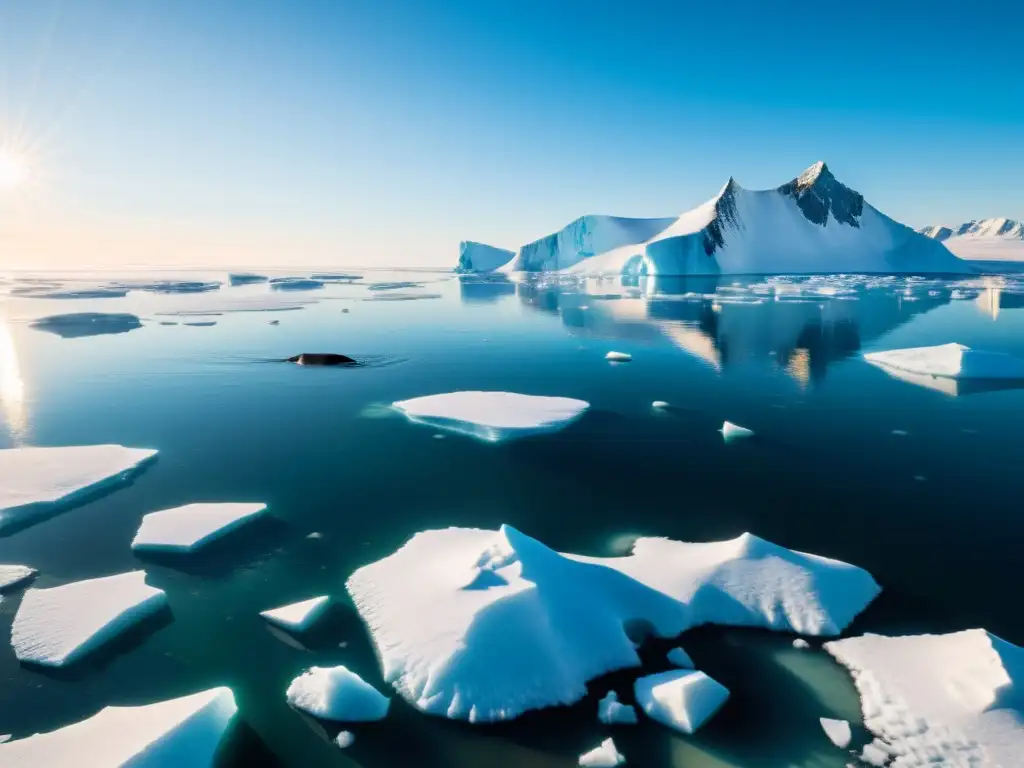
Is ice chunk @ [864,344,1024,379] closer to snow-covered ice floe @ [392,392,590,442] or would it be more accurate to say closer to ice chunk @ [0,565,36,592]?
snow-covered ice floe @ [392,392,590,442]

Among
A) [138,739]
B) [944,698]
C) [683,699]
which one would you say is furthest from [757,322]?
[138,739]

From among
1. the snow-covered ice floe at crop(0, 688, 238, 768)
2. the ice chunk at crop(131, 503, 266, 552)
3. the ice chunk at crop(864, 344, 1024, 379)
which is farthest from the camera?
the ice chunk at crop(864, 344, 1024, 379)

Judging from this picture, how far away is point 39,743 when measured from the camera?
4.48 meters

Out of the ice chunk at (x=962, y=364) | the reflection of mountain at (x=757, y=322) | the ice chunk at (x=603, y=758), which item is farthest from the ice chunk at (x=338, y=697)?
the ice chunk at (x=962, y=364)

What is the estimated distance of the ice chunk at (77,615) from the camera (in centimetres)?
576

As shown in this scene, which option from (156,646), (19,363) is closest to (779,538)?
(156,646)

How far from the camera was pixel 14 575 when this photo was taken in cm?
713

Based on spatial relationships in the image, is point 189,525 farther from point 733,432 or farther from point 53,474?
point 733,432

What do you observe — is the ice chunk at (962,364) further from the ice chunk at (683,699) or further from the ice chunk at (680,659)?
the ice chunk at (683,699)

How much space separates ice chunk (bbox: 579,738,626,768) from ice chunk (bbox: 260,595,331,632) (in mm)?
3296

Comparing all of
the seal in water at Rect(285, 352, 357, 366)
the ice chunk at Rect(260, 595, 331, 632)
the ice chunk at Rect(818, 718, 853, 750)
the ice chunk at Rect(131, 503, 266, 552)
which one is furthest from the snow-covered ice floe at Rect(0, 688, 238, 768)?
the seal in water at Rect(285, 352, 357, 366)

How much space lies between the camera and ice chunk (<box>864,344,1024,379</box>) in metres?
18.2

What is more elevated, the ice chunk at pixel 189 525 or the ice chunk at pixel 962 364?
the ice chunk at pixel 962 364

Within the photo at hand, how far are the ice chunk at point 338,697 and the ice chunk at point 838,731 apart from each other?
3804 mm
